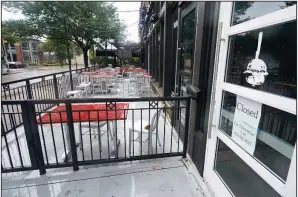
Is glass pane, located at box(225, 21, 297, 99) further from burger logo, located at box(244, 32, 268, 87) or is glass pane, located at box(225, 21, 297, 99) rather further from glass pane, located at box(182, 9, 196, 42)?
glass pane, located at box(182, 9, 196, 42)

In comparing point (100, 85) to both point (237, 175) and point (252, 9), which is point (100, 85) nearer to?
point (237, 175)

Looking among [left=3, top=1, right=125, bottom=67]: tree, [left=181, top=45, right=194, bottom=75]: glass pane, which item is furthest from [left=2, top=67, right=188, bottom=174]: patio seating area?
[left=3, top=1, right=125, bottom=67]: tree

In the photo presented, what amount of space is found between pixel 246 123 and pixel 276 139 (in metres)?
0.24

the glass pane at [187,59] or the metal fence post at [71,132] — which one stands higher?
the glass pane at [187,59]

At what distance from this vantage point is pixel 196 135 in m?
2.04

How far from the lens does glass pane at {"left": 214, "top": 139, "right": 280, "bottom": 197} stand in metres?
1.30

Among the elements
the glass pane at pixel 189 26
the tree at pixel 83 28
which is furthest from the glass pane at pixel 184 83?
the tree at pixel 83 28

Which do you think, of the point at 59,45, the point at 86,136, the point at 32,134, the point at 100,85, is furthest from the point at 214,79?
the point at 59,45

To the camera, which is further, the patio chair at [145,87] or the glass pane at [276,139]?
the patio chair at [145,87]

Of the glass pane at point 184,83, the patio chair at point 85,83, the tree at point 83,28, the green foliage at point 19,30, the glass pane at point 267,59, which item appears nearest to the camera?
the glass pane at point 267,59

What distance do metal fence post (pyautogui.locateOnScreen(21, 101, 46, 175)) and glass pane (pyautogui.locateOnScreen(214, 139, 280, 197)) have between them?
193 centimetres

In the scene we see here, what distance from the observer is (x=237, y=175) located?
1.59 metres

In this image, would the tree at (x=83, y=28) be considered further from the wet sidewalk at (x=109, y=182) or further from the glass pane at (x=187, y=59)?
the wet sidewalk at (x=109, y=182)

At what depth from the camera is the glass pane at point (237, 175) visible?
4.26 ft
